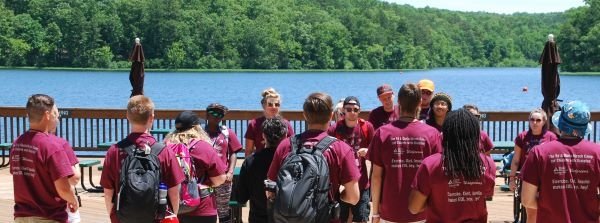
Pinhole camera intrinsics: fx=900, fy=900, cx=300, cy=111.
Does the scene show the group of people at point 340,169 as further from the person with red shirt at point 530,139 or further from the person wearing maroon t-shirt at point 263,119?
the person with red shirt at point 530,139

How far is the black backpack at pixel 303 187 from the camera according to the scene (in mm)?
4688

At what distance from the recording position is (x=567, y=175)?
175 inches

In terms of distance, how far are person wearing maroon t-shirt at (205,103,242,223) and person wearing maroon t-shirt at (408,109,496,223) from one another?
2665mm

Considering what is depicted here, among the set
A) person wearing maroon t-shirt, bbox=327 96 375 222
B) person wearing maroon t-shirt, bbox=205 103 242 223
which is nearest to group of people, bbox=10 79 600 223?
person wearing maroon t-shirt, bbox=327 96 375 222

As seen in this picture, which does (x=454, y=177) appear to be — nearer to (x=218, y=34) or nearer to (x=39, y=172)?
(x=39, y=172)

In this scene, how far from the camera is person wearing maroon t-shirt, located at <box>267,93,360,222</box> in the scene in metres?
4.89

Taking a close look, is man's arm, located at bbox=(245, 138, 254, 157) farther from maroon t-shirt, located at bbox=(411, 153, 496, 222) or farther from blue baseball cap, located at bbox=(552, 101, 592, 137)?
blue baseball cap, located at bbox=(552, 101, 592, 137)

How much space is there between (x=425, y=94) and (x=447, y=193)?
2.66 m

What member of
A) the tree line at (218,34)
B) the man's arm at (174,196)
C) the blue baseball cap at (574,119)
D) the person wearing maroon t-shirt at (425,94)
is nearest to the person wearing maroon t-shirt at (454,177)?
the blue baseball cap at (574,119)

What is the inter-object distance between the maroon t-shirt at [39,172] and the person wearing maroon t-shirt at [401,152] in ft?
5.94

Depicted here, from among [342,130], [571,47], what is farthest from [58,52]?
[342,130]

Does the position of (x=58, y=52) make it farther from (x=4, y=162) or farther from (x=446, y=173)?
(x=446, y=173)

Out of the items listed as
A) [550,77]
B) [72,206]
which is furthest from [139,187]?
[550,77]

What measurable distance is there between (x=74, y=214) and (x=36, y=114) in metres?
0.61
